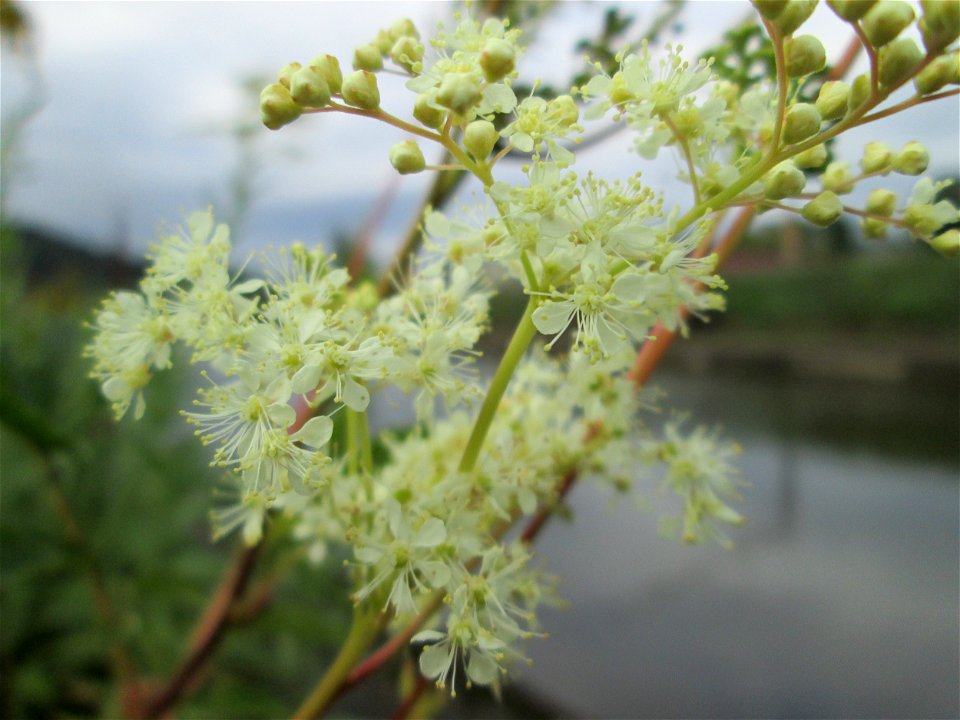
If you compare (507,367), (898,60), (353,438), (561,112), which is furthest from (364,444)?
(898,60)

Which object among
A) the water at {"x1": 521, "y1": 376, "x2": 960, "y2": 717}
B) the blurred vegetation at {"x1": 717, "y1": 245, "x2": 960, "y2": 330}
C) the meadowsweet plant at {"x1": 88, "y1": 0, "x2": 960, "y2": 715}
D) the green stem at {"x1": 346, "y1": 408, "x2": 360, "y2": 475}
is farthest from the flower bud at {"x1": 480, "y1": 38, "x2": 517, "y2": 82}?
the blurred vegetation at {"x1": 717, "y1": 245, "x2": 960, "y2": 330}

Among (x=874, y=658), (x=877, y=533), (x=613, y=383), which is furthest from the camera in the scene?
(x=877, y=533)

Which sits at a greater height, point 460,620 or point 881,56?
point 881,56

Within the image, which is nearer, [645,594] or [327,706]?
[327,706]

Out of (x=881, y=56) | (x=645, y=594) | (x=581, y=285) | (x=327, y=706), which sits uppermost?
(x=881, y=56)

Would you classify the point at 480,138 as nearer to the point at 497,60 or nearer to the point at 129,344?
the point at 497,60

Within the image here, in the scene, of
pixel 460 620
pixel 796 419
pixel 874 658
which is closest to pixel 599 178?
pixel 460 620

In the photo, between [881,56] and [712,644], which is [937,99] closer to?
[881,56]
